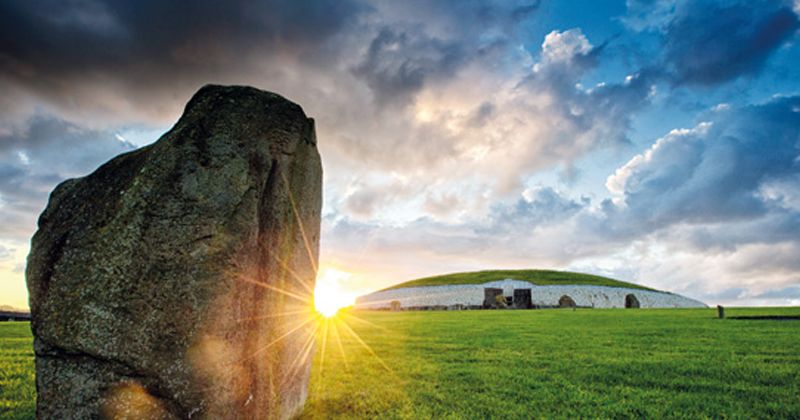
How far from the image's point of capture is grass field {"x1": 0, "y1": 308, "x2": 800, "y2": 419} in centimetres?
656

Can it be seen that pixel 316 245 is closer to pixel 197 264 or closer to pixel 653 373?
pixel 197 264

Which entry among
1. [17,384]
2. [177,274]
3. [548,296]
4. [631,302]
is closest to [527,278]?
[548,296]

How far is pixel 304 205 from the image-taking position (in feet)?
18.8

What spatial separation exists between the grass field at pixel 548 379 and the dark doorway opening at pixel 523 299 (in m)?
34.9

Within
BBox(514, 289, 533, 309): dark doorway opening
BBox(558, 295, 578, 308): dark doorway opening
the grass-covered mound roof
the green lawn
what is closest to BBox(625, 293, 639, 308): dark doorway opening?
BBox(558, 295, 578, 308): dark doorway opening

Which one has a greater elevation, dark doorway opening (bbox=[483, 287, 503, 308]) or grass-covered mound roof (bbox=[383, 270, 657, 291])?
grass-covered mound roof (bbox=[383, 270, 657, 291])

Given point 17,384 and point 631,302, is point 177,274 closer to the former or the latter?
point 17,384

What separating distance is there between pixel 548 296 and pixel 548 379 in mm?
47760

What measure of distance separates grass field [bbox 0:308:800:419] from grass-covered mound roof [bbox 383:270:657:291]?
53.0 m

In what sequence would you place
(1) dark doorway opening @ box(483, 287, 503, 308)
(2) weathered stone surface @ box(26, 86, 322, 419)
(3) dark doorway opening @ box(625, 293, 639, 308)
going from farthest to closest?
(1) dark doorway opening @ box(483, 287, 503, 308) → (3) dark doorway opening @ box(625, 293, 639, 308) → (2) weathered stone surface @ box(26, 86, 322, 419)

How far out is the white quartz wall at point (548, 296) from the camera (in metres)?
53.4

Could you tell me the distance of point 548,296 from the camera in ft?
175

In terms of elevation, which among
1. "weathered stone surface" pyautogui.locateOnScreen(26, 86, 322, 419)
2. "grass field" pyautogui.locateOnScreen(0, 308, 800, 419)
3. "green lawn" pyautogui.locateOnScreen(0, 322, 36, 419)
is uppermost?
"weathered stone surface" pyautogui.locateOnScreen(26, 86, 322, 419)

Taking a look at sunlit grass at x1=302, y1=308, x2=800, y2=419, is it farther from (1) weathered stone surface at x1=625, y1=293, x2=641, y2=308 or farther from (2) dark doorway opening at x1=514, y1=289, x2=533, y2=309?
(2) dark doorway opening at x1=514, y1=289, x2=533, y2=309
